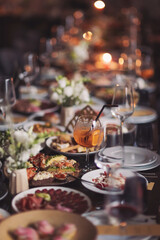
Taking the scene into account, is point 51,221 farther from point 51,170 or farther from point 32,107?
point 32,107

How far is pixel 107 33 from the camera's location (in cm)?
820

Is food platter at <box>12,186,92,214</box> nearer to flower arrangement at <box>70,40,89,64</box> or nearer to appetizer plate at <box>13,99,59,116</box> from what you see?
appetizer plate at <box>13,99,59,116</box>

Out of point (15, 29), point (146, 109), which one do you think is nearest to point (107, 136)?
point (146, 109)

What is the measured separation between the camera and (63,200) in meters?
1.36

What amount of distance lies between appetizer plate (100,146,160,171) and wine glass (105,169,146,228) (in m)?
0.41

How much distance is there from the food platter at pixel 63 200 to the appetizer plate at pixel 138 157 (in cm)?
27

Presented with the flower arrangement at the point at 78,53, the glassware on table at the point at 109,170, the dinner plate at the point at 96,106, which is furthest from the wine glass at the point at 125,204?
the flower arrangement at the point at 78,53

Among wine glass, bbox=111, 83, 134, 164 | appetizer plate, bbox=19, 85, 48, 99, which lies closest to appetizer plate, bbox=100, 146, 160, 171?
wine glass, bbox=111, 83, 134, 164

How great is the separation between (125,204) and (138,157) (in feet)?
2.39

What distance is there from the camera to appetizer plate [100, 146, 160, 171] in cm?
163

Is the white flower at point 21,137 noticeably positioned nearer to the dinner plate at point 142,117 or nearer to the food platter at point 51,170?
the food platter at point 51,170

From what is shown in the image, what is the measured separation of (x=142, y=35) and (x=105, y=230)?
787 cm

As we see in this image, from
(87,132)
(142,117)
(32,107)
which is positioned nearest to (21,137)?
(87,132)

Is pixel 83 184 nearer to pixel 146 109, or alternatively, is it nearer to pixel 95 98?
pixel 146 109
